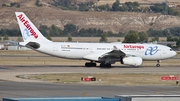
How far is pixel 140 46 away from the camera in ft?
237

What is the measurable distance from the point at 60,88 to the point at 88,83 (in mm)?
5507

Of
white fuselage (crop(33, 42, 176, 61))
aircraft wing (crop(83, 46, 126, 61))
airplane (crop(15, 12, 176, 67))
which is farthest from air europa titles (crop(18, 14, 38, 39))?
aircraft wing (crop(83, 46, 126, 61))

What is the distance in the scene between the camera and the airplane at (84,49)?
225 ft

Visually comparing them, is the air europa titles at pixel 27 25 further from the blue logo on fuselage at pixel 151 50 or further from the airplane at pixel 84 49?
the blue logo on fuselage at pixel 151 50

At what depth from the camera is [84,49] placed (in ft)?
229

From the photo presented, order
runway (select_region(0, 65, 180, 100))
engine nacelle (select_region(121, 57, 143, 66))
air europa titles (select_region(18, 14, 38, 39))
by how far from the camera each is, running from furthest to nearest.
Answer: engine nacelle (select_region(121, 57, 143, 66)) → air europa titles (select_region(18, 14, 38, 39)) → runway (select_region(0, 65, 180, 100))

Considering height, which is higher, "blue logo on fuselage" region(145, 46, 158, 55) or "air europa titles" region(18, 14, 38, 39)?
"air europa titles" region(18, 14, 38, 39)

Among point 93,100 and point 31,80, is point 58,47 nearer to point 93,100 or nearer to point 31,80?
point 31,80

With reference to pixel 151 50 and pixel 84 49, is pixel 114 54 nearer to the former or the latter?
pixel 84 49

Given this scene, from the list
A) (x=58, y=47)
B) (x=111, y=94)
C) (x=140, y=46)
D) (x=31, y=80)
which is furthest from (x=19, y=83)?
(x=140, y=46)

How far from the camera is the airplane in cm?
6856

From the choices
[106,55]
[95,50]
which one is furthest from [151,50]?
[95,50]

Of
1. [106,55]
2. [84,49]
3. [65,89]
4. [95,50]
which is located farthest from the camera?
[95,50]

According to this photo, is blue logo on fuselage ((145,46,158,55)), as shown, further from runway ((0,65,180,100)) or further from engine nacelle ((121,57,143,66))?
runway ((0,65,180,100))
